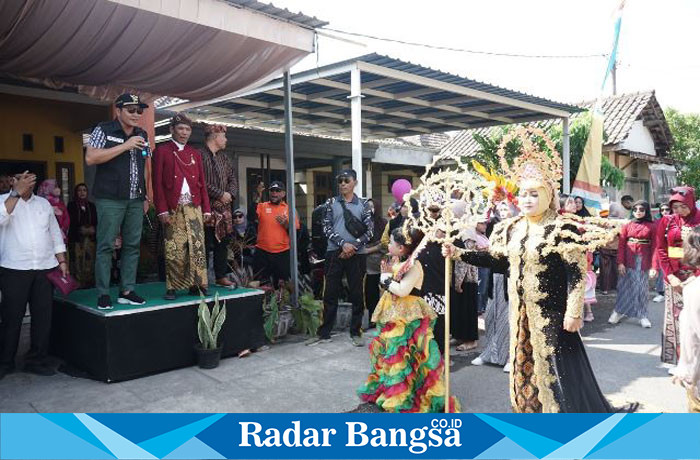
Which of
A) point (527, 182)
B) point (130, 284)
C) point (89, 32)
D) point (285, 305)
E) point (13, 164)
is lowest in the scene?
→ point (285, 305)

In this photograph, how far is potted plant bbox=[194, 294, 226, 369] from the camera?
4.66m

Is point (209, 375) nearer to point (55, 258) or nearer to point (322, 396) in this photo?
point (322, 396)

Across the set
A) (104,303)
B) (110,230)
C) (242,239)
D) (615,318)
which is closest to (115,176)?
(110,230)

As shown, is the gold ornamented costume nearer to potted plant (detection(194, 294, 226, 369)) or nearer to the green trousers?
potted plant (detection(194, 294, 226, 369))

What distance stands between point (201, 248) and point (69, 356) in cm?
157

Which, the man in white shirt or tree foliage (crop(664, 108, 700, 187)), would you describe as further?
tree foliage (crop(664, 108, 700, 187))

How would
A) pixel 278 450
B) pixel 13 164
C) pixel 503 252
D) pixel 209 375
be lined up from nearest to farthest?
pixel 278 450, pixel 503 252, pixel 209 375, pixel 13 164

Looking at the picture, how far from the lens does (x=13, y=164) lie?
7.92 meters

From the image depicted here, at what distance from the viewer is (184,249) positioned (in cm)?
494

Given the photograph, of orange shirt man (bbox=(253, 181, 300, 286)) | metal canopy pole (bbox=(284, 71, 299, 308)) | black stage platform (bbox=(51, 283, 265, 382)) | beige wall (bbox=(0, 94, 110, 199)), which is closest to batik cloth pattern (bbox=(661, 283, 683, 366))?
metal canopy pole (bbox=(284, 71, 299, 308))

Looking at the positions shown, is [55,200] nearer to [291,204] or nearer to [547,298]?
[291,204]

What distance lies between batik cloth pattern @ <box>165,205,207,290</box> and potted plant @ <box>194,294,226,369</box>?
14.2 inches

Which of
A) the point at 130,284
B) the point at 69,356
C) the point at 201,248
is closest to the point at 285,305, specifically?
the point at 201,248

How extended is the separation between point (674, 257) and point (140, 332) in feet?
16.5
